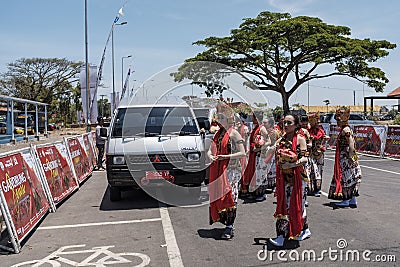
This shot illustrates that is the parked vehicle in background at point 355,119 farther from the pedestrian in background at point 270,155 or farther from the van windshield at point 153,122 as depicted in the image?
the van windshield at point 153,122

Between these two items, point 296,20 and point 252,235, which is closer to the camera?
point 252,235

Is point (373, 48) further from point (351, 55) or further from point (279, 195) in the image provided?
point (279, 195)

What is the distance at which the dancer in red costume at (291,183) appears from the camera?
6.10 metres

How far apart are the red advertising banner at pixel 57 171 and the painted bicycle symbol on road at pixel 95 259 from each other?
3.13m

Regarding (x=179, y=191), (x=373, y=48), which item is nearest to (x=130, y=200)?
(x=179, y=191)

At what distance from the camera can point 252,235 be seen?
6742mm

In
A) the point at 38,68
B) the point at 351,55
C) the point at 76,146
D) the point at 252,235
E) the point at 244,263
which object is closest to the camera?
the point at 244,263

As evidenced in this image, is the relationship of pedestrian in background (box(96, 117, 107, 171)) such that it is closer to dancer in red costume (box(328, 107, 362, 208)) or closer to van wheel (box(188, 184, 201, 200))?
van wheel (box(188, 184, 201, 200))

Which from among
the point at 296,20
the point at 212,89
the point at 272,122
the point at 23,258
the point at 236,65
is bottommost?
the point at 23,258

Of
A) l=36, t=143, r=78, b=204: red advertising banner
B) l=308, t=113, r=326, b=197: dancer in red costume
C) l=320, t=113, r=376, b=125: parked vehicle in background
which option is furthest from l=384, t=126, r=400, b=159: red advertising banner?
l=320, t=113, r=376, b=125: parked vehicle in background

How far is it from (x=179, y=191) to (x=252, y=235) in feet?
12.3

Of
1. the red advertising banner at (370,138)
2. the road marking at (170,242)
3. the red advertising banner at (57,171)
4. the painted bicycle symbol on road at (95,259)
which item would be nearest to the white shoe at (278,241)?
the road marking at (170,242)

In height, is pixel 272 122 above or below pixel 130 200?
above

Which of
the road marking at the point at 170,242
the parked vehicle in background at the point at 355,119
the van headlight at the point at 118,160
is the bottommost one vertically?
the road marking at the point at 170,242
